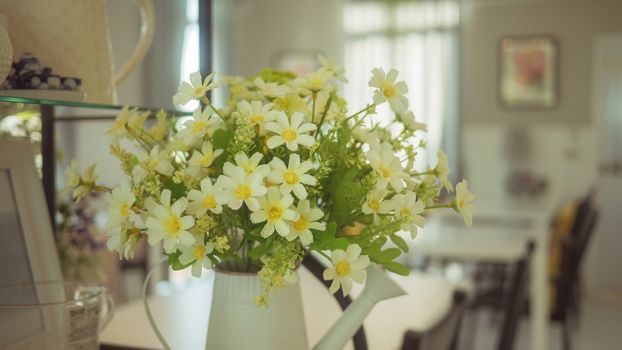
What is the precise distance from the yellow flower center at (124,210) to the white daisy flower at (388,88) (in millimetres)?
280

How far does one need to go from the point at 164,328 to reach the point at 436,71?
5396mm

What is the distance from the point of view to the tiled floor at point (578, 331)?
4273 mm

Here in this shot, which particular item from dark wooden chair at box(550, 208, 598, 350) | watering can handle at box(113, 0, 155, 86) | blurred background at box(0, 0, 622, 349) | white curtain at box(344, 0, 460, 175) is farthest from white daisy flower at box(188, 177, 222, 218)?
white curtain at box(344, 0, 460, 175)

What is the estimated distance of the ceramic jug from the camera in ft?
2.48

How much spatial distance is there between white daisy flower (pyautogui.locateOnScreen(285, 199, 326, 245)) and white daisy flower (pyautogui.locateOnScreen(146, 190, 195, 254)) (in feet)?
0.33

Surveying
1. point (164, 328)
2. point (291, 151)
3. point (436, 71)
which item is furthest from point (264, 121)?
point (436, 71)

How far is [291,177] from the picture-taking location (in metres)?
0.64

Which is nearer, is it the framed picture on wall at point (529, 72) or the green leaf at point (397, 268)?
the green leaf at point (397, 268)

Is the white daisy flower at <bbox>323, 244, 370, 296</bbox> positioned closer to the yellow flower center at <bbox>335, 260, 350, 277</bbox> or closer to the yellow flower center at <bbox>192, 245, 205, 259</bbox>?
the yellow flower center at <bbox>335, 260, 350, 277</bbox>

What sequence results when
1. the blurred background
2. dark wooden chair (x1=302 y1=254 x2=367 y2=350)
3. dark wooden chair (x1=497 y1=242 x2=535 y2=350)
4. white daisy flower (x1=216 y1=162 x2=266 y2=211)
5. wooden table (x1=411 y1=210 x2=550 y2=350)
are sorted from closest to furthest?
white daisy flower (x1=216 y1=162 x2=266 y2=211) < dark wooden chair (x1=302 y1=254 x2=367 y2=350) < dark wooden chair (x1=497 y1=242 x2=535 y2=350) < wooden table (x1=411 y1=210 x2=550 y2=350) < the blurred background

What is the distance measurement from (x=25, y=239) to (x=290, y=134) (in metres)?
0.40

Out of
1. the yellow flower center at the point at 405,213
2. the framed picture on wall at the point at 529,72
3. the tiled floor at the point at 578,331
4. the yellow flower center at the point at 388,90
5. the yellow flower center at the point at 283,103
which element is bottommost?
the tiled floor at the point at 578,331

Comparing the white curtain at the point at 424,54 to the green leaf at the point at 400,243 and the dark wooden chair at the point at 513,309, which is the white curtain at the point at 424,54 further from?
the green leaf at the point at 400,243

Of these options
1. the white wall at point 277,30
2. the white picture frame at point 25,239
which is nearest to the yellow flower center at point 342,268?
the white picture frame at point 25,239
